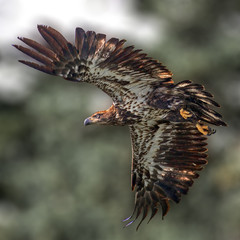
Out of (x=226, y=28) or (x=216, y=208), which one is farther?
(x=226, y=28)

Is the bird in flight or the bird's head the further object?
the bird's head

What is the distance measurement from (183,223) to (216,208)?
1.22 metres

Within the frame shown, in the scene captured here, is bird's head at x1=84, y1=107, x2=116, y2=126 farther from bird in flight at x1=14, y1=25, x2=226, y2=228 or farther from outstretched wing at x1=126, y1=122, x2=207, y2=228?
outstretched wing at x1=126, y1=122, x2=207, y2=228

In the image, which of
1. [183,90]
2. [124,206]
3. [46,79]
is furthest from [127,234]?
[183,90]

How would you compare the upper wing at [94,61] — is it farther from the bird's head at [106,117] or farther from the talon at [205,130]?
the talon at [205,130]

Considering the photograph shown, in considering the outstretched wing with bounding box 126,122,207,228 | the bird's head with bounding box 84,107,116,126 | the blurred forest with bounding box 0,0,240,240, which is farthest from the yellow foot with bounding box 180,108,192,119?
the blurred forest with bounding box 0,0,240,240

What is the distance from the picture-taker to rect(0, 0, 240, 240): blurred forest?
79.6 feet

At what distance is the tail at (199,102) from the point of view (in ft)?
30.0

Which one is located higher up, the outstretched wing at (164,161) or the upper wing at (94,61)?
the upper wing at (94,61)

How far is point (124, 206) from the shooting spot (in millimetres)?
24453

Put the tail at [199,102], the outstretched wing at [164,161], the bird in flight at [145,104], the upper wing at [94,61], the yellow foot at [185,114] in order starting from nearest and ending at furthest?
the upper wing at [94,61] < the bird in flight at [145,104] < the tail at [199,102] < the yellow foot at [185,114] < the outstretched wing at [164,161]

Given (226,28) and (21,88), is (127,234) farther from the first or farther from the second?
(226,28)

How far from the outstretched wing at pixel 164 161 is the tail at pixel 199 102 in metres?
0.67

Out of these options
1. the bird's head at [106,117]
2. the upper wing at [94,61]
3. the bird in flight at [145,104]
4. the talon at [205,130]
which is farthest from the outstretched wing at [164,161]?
the upper wing at [94,61]
